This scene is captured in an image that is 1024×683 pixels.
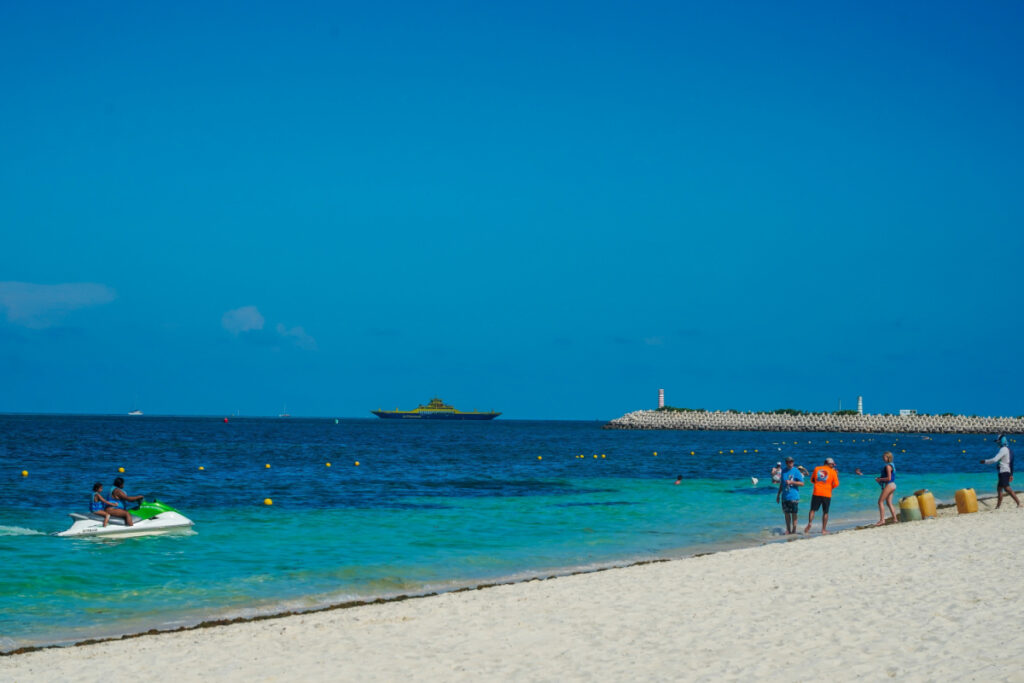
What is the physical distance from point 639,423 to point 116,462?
313 feet

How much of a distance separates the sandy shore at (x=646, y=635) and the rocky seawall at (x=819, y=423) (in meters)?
105

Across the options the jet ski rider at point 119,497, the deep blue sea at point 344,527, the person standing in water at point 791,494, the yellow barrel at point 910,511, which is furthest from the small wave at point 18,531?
the yellow barrel at point 910,511

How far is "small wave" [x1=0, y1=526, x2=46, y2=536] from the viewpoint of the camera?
21531 mm

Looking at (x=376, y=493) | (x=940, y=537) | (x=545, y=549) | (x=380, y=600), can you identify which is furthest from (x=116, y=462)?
(x=940, y=537)

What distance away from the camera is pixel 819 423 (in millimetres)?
118688

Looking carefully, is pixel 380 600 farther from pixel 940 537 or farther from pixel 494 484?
pixel 494 484

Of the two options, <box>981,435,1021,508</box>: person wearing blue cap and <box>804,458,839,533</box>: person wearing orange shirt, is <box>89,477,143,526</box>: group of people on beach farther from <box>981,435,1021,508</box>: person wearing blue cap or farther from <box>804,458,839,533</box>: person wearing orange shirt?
<box>981,435,1021,508</box>: person wearing blue cap

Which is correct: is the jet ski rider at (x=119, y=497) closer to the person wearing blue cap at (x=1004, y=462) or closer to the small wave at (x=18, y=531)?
the small wave at (x=18, y=531)

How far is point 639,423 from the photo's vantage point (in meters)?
136

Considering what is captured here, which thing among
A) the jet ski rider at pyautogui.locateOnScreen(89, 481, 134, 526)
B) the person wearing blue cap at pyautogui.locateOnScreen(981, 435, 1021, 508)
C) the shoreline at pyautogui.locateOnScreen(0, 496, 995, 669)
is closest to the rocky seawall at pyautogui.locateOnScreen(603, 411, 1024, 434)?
the person wearing blue cap at pyautogui.locateOnScreen(981, 435, 1021, 508)

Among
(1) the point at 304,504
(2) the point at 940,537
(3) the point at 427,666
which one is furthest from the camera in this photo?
(1) the point at 304,504

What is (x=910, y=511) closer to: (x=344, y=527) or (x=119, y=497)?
(x=344, y=527)

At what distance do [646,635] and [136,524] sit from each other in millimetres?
15143

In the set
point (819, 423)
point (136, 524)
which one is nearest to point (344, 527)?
point (136, 524)
